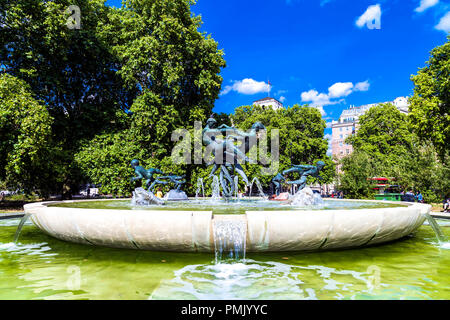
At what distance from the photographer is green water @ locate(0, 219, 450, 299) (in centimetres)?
327

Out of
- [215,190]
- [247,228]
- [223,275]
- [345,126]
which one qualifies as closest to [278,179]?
[215,190]

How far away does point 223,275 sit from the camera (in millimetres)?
3945

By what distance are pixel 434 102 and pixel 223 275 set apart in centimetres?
2627

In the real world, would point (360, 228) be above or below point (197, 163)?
below

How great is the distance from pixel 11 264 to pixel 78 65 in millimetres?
21159

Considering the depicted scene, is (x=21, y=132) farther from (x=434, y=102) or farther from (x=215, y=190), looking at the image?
(x=434, y=102)

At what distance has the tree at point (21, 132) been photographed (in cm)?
1552

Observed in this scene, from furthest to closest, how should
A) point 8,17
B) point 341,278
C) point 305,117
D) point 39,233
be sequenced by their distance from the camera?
1. point 305,117
2. point 8,17
3. point 39,233
4. point 341,278

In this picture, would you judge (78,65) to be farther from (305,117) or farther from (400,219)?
(305,117)

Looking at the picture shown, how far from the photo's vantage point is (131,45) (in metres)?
20.4

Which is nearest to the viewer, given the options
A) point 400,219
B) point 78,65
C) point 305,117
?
point 400,219

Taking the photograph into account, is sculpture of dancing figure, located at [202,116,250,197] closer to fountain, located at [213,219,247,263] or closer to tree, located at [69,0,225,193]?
fountain, located at [213,219,247,263]

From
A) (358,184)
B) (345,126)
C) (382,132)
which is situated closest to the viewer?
(358,184)
